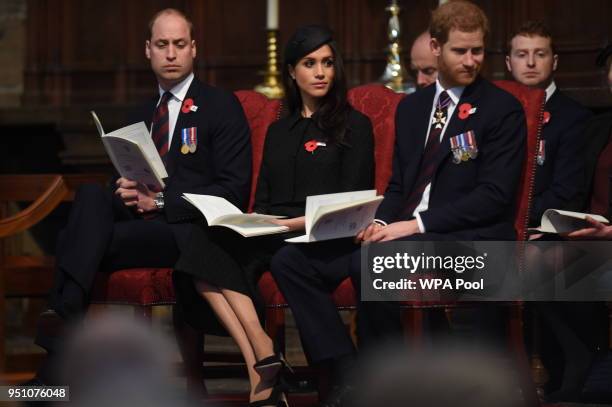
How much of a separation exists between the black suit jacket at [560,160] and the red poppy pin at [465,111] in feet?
1.83

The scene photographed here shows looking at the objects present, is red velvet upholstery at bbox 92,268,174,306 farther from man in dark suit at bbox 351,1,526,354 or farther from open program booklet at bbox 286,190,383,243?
man in dark suit at bbox 351,1,526,354

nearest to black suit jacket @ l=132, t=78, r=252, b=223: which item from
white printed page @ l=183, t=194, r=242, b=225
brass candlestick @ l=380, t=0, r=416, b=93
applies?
white printed page @ l=183, t=194, r=242, b=225

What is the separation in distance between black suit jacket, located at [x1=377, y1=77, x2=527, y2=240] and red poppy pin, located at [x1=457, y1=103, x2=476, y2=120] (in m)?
0.01

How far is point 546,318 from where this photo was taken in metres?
5.38

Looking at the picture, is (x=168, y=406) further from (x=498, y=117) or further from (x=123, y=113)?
(x=123, y=113)

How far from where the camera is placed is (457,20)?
486 centimetres

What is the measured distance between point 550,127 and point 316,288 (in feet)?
4.02

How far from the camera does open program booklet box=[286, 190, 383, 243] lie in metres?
4.54

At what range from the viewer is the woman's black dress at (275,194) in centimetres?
494

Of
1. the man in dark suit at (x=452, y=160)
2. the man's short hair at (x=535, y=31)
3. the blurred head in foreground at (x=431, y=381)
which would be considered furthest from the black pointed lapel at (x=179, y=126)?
the man's short hair at (x=535, y=31)

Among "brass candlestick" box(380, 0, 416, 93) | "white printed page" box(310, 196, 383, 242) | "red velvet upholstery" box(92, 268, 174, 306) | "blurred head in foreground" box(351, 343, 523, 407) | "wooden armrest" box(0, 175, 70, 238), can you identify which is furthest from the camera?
"brass candlestick" box(380, 0, 416, 93)

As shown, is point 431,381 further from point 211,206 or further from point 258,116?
point 258,116

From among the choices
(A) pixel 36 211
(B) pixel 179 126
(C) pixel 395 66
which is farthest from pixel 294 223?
(C) pixel 395 66

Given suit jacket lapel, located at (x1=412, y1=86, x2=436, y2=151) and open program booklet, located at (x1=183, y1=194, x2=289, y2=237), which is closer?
open program booklet, located at (x1=183, y1=194, x2=289, y2=237)
